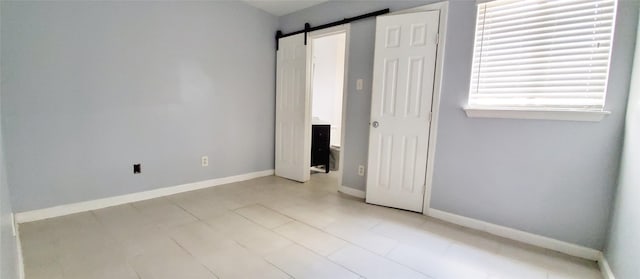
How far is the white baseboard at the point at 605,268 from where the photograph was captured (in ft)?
5.59

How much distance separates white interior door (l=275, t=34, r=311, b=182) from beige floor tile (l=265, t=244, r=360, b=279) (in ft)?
5.97

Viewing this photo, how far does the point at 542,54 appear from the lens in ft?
6.77

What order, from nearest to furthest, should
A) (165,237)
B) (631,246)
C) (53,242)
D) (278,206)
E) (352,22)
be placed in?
(631,246) → (53,242) → (165,237) → (278,206) → (352,22)

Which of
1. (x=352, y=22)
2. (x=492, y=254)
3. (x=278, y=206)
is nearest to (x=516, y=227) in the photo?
(x=492, y=254)

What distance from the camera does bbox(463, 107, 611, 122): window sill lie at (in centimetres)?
187

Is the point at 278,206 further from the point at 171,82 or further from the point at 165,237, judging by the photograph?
the point at 171,82

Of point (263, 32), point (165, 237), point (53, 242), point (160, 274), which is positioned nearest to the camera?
point (160, 274)

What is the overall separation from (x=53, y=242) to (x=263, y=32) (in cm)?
297

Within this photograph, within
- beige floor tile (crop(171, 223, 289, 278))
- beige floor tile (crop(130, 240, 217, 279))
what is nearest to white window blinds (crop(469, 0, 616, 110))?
beige floor tile (crop(171, 223, 289, 278))

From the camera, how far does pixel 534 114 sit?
205 centimetres

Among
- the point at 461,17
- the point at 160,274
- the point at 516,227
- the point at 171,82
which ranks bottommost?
the point at 160,274

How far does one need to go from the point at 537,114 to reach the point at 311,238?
1914 millimetres

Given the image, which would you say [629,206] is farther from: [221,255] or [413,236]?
[221,255]

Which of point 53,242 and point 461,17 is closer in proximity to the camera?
point 53,242
